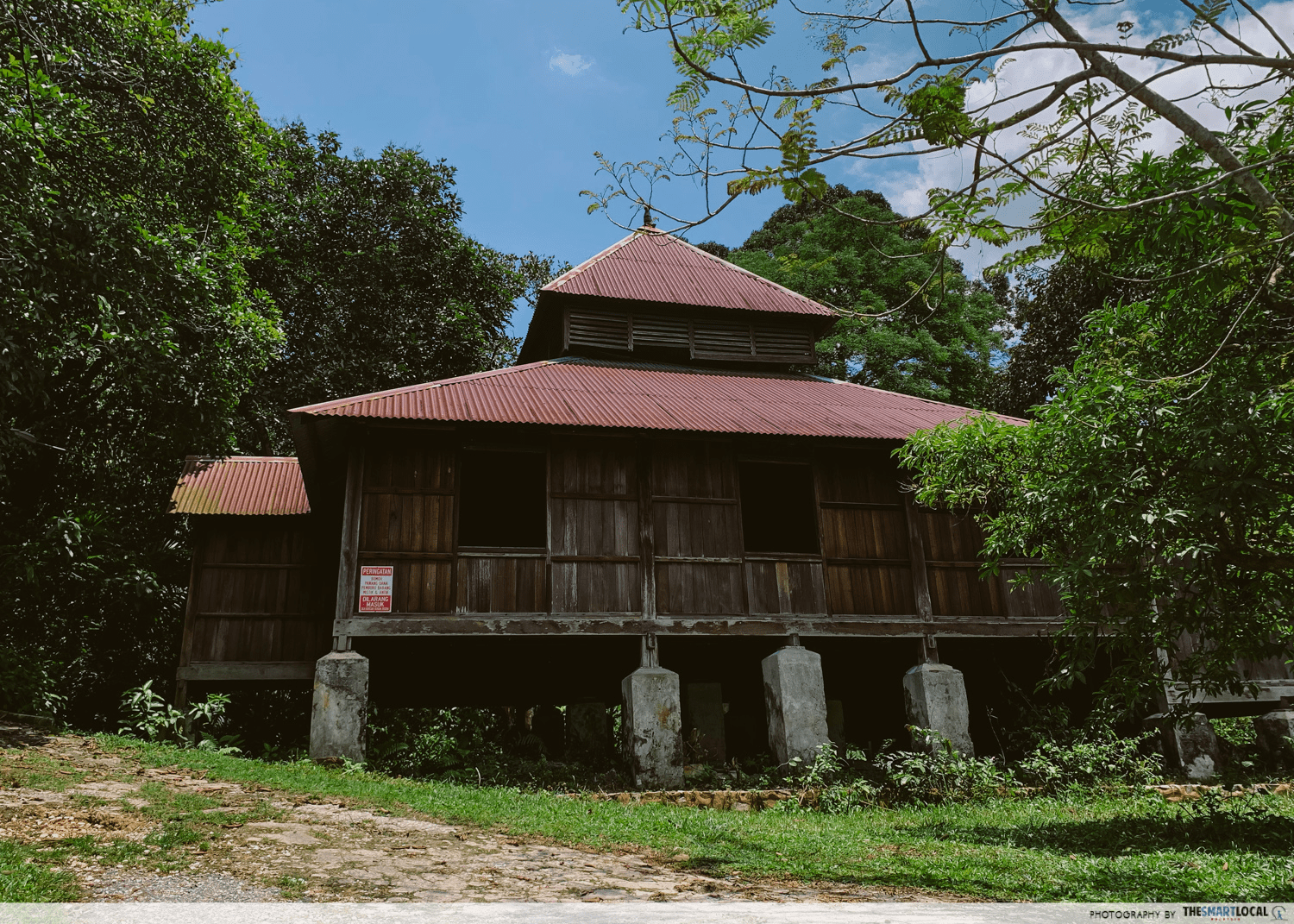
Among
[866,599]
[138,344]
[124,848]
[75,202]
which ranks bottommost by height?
[124,848]

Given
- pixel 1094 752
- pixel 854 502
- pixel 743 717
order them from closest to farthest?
pixel 1094 752 → pixel 854 502 → pixel 743 717

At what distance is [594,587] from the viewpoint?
477 inches

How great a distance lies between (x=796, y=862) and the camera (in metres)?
6.66

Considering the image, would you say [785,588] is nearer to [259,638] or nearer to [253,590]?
[259,638]

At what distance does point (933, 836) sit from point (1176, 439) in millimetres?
4280

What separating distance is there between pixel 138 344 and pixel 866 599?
10.5 metres

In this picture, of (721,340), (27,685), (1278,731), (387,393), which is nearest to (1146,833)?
(1278,731)

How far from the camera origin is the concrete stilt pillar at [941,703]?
492 inches

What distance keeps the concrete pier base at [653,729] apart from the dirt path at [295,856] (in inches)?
165

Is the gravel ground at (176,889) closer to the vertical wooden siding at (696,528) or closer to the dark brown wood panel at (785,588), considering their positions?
the vertical wooden siding at (696,528)

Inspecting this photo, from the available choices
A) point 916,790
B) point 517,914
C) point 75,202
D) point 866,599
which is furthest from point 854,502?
point 75,202

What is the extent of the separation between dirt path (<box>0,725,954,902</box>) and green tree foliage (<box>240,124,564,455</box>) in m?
15.5

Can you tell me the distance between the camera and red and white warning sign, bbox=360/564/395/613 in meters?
11.2

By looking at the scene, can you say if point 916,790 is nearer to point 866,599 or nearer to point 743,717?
point 866,599
